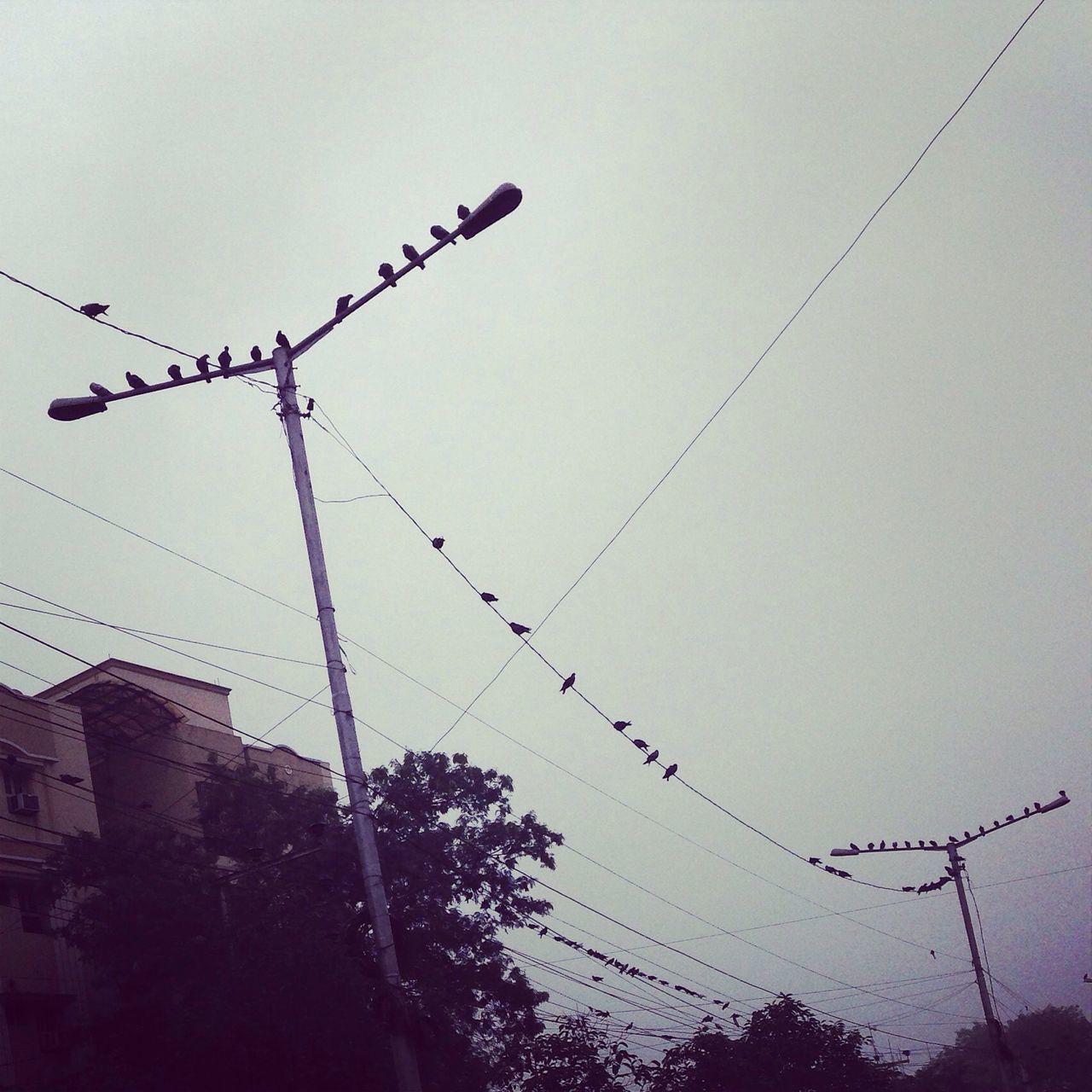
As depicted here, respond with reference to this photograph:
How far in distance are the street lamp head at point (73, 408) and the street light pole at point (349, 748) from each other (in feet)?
5.87

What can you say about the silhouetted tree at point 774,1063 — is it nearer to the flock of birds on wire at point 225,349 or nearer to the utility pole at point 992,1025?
the utility pole at point 992,1025

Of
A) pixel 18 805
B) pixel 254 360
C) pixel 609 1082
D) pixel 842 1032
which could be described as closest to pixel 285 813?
pixel 18 805

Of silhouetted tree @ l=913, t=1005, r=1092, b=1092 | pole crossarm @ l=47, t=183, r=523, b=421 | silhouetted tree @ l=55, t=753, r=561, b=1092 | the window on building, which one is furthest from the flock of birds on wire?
silhouetted tree @ l=913, t=1005, r=1092, b=1092

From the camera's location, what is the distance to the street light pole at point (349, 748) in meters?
10.0

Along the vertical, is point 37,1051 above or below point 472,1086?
above

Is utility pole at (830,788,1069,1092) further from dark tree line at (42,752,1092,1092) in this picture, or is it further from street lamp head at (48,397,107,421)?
street lamp head at (48,397,107,421)

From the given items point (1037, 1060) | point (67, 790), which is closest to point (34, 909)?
point (67, 790)

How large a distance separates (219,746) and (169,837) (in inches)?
311

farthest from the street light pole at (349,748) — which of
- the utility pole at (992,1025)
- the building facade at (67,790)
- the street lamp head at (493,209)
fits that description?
the utility pole at (992,1025)

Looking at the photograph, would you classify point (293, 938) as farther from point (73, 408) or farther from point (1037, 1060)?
point (1037, 1060)

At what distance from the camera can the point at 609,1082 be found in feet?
78.9

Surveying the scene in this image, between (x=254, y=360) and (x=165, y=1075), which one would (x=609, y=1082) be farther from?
(x=254, y=360)

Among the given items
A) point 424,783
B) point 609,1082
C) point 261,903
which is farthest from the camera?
point 424,783

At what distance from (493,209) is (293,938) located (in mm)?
15164
